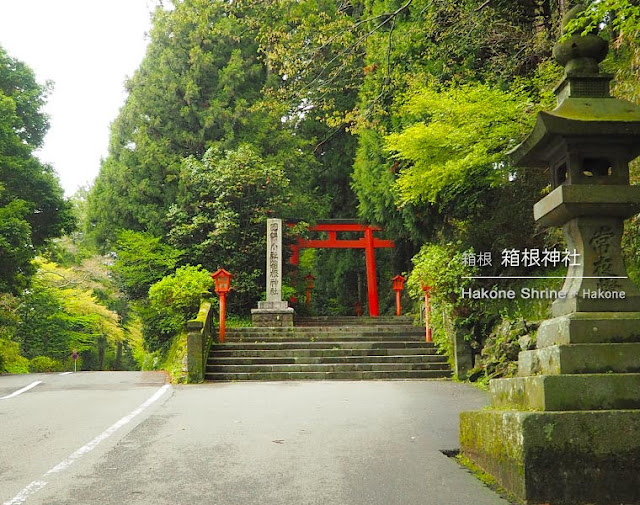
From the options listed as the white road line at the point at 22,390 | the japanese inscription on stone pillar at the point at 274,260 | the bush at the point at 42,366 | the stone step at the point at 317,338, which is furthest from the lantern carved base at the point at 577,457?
the bush at the point at 42,366

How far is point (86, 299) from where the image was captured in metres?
25.0

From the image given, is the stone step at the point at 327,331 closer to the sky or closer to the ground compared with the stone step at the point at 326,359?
closer to the sky

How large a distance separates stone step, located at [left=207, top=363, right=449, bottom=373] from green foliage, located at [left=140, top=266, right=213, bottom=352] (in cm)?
402

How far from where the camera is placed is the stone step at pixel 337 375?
1236cm

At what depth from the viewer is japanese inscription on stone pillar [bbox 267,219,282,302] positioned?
57.0 feet

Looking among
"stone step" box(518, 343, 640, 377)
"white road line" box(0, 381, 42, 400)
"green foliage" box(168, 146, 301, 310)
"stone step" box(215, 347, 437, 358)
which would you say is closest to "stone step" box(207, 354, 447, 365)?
"stone step" box(215, 347, 437, 358)

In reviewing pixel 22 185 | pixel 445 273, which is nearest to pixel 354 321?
pixel 445 273

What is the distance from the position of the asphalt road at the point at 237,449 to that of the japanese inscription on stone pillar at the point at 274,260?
314 inches

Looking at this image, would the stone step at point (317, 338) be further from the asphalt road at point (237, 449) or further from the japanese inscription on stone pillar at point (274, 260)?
the asphalt road at point (237, 449)

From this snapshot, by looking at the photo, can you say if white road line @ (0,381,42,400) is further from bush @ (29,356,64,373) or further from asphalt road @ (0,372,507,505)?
bush @ (29,356,64,373)

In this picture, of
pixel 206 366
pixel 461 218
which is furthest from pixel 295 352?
pixel 461 218

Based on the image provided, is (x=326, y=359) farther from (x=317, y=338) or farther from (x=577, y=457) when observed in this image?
(x=577, y=457)

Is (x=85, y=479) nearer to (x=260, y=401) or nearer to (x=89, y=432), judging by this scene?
(x=89, y=432)

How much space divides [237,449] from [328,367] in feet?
25.7
